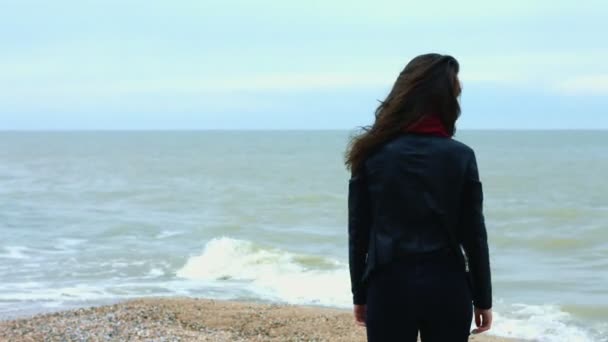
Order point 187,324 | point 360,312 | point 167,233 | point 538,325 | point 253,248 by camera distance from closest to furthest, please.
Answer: point 360,312
point 187,324
point 538,325
point 253,248
point 167,233

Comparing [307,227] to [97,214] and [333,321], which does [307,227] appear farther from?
[333,321]

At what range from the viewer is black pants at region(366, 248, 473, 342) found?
297cm

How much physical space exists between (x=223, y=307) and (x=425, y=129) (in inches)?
324

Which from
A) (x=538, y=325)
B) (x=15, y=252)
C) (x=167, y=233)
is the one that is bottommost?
(x=538, y=325)

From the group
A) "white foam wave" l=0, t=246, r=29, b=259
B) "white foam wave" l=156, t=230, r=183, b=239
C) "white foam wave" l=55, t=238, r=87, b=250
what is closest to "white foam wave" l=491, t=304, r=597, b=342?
"white foam wave" l=0, t=246, r=29, b=259

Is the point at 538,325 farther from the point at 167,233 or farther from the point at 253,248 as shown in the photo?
the point at 167,233

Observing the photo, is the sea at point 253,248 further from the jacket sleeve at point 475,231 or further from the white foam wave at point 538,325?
the jacket sleeve at point 475,231

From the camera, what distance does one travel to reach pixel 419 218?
3000 millimetres

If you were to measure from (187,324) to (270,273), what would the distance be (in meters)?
6.52

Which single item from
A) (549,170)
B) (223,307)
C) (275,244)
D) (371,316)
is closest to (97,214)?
(275,244)

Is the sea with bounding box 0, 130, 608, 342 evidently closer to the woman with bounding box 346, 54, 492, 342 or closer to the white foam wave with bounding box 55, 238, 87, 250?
the white foam wave with bounding box 55, 238, 87, 250

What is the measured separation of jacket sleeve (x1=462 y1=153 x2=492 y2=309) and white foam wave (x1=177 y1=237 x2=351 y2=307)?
974 cm

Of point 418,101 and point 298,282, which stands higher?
point 418,101

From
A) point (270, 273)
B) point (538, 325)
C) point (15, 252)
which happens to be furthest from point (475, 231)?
point (15, 252)
